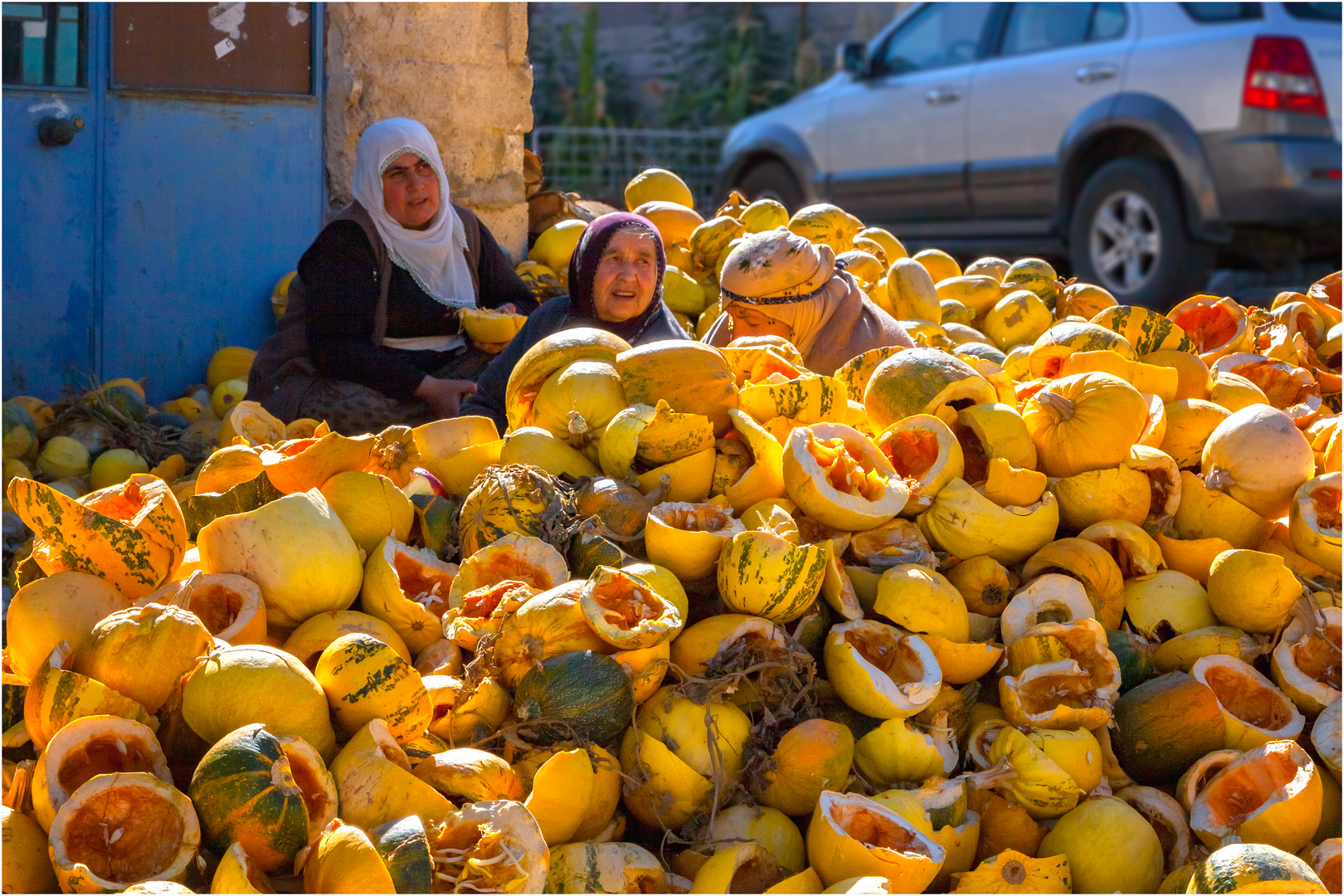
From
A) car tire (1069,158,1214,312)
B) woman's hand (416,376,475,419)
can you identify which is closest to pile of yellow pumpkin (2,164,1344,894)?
woman's hand (416,376,475,419)

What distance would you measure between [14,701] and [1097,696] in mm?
1661

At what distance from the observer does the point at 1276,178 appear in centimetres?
705

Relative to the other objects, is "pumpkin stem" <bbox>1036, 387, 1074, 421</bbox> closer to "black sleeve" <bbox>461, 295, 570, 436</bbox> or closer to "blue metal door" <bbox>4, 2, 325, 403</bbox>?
"black sleeve" <bbox>461, 295, 570, 436</bbox>

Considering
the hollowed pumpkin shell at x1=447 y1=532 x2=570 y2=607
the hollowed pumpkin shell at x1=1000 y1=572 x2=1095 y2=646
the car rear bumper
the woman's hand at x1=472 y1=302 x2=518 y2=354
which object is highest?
the car rear bumper

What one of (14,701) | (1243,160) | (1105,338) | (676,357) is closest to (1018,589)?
(676,357)

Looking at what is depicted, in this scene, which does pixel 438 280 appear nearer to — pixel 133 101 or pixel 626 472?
pixel 133 101

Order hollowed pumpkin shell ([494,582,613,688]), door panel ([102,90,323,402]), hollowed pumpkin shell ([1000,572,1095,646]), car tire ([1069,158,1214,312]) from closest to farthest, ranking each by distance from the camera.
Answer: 1. hollowed pumpkin shell ([494,582,613,688])
2. hollowed pumpkin shell ([1000,572,1095,646])
3. door panel ([102,90,323,402])
4. car tire ([1069,158,1214,312])

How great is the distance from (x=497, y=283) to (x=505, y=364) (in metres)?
1.19

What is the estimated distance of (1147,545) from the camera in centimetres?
228

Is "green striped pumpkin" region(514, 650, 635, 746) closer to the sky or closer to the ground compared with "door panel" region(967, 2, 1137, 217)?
closer to the ground

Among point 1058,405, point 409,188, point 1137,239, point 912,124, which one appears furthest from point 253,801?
point 912,124

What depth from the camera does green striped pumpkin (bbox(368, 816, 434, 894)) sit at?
150cm

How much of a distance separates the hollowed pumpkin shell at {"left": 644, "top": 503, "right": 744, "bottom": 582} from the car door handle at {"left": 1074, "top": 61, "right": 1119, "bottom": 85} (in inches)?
261

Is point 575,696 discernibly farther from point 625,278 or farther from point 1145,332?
point 625,278
